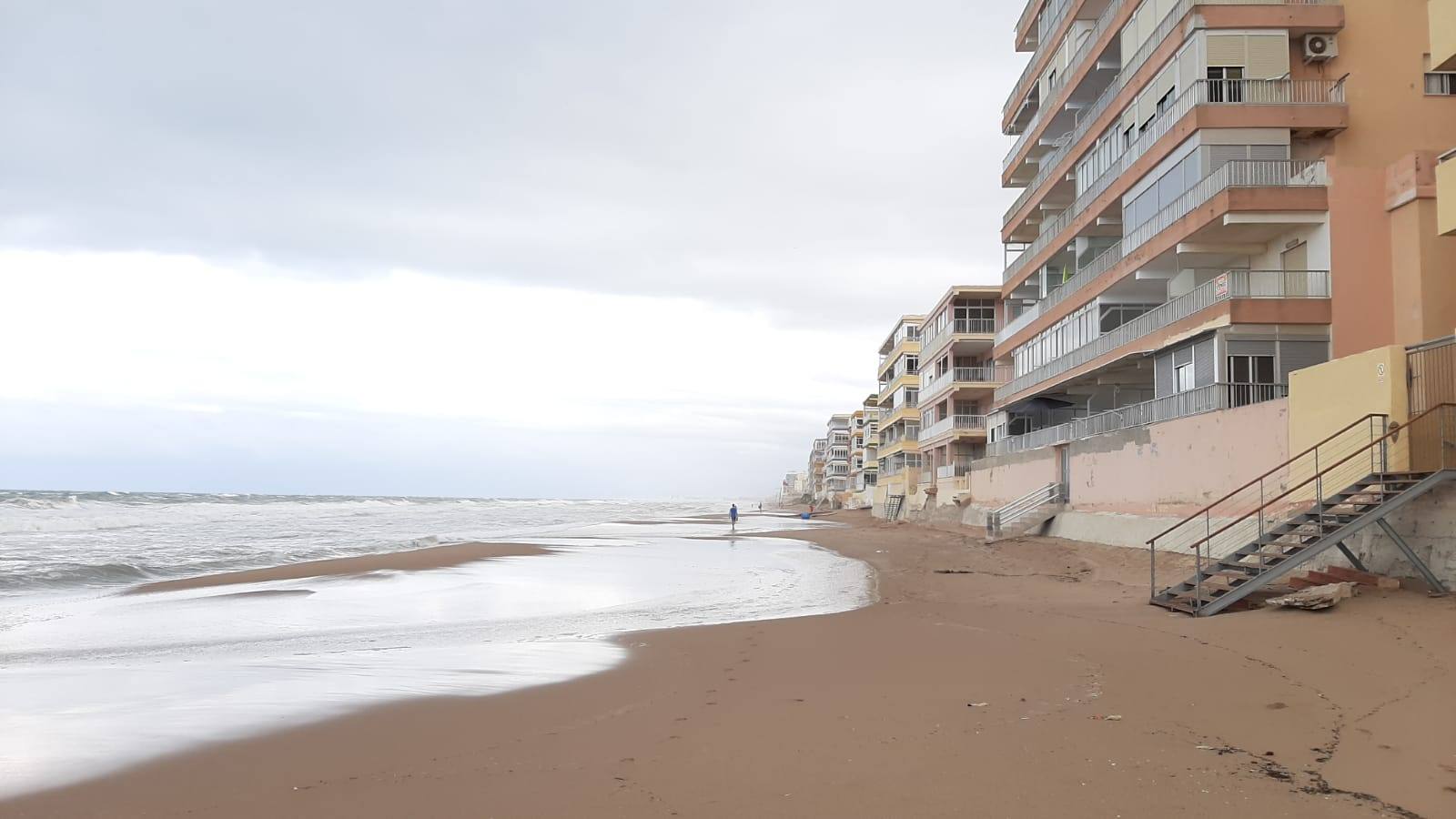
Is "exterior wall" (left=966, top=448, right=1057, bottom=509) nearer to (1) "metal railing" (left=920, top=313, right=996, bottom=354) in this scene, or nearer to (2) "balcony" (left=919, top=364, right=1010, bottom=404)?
(2) "balcony" (left=919, top=364, right=1010, bottom=404)

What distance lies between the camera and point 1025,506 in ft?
123

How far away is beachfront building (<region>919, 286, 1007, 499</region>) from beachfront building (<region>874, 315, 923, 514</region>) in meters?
6.77

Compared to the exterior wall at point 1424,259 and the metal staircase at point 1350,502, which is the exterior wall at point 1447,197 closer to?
the metal staircase at point 1350,502

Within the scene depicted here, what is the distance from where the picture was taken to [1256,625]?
12.2m

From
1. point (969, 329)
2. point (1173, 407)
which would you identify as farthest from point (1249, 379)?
point (969, 329)

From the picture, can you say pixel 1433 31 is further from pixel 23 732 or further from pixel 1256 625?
pixel 23 732

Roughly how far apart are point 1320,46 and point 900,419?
167 ft

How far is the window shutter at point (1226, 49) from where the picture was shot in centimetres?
2809

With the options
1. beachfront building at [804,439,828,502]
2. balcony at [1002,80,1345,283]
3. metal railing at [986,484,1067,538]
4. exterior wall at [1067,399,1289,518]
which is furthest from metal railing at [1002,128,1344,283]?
beachfront building at [804,439,828,502]

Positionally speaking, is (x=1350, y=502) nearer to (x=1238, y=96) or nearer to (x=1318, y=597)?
(x=1318, y=597)

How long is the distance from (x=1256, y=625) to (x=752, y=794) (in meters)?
8.66

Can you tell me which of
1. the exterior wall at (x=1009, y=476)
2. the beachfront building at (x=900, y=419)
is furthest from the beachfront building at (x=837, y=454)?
the exterior wall at (x=1009, y=476)

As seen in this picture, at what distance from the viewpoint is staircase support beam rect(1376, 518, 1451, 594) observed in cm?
1275

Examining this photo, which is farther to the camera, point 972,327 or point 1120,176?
point 972,327
